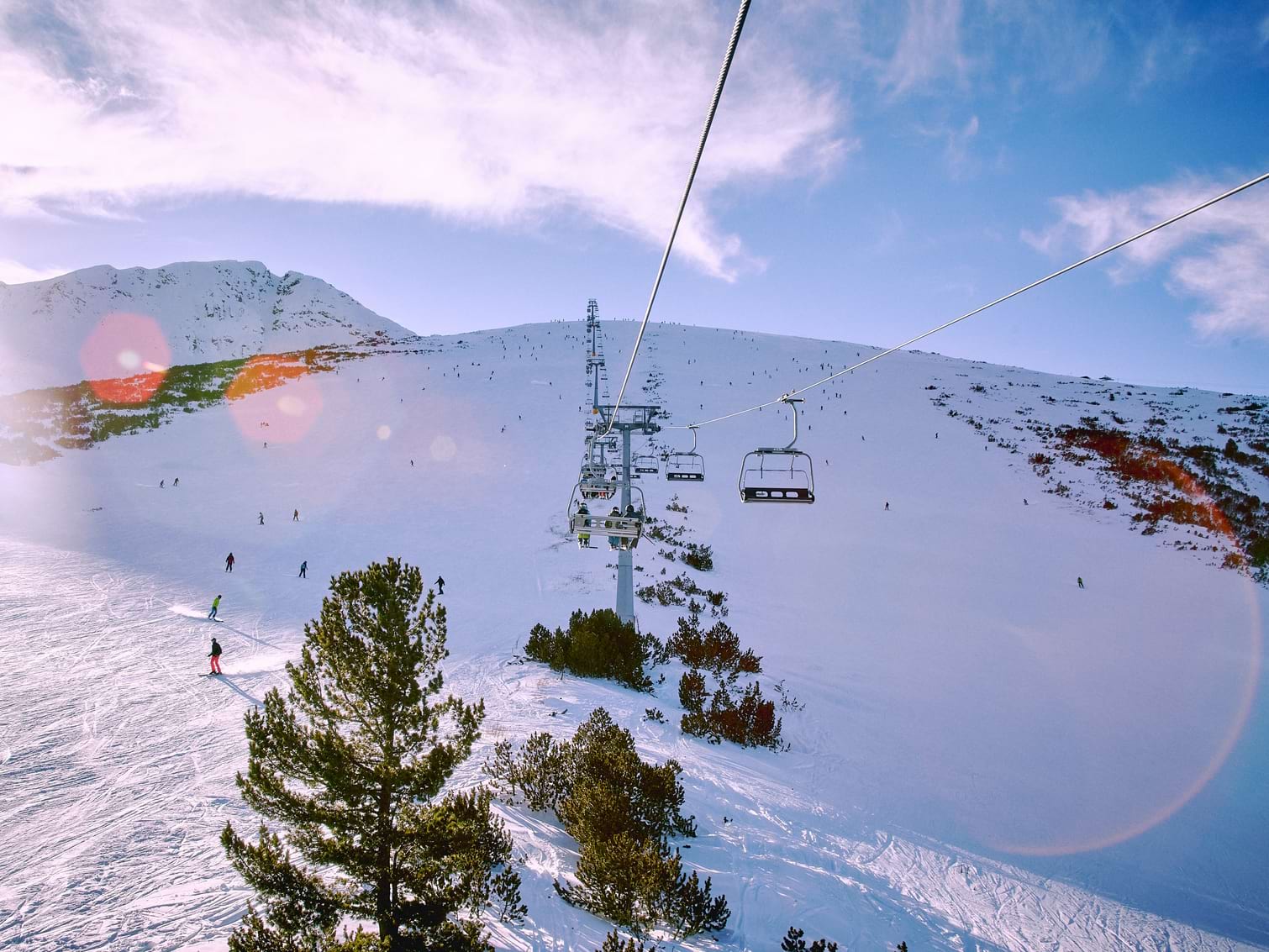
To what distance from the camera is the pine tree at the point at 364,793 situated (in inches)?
206

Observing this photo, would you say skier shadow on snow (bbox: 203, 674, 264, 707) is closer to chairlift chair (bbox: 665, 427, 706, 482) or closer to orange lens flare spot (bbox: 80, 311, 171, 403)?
chairlift chair (bbox: 665, 427, 706, 482)

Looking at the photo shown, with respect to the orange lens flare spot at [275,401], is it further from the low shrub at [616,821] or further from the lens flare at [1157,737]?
the lens flare at [1157,737]

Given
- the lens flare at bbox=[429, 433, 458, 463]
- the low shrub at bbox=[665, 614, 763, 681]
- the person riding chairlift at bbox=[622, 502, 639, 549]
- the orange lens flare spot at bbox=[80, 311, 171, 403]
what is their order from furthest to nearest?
the orange lens flare spot at bbox=[80, 311, 171, 403] < the lens flare at bbox=[429, 433, 458, 463] < the low shrub at bbox=[665, 614, 763, 681] < the person riding chairlift at bbox=[622, 502, 639, 549]

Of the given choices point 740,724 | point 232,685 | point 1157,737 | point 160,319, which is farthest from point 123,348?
point 1157,737

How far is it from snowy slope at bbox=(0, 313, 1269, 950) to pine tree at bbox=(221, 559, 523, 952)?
5.25ft

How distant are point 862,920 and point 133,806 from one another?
35.6ft

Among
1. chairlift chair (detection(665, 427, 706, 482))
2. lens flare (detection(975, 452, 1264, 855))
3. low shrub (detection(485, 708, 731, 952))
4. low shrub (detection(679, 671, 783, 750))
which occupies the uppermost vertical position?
chairlift chair (detection(665, 427, 706, 482))

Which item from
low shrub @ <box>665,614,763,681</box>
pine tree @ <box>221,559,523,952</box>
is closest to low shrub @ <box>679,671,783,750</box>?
low shrub @ <box>665,614,763,681</box>

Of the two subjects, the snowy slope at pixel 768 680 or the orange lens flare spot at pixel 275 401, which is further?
the orange lens flare spot at pixel 275 401

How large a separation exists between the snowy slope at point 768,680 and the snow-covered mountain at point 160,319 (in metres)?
124

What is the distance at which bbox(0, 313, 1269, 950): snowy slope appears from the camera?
7691 millimetres

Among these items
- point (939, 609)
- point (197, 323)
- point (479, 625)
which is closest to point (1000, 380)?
point (939, 609)

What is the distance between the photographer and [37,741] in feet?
32.0

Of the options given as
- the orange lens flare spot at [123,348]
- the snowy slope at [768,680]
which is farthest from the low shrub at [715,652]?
the orange lens flare spot at [123,348]
